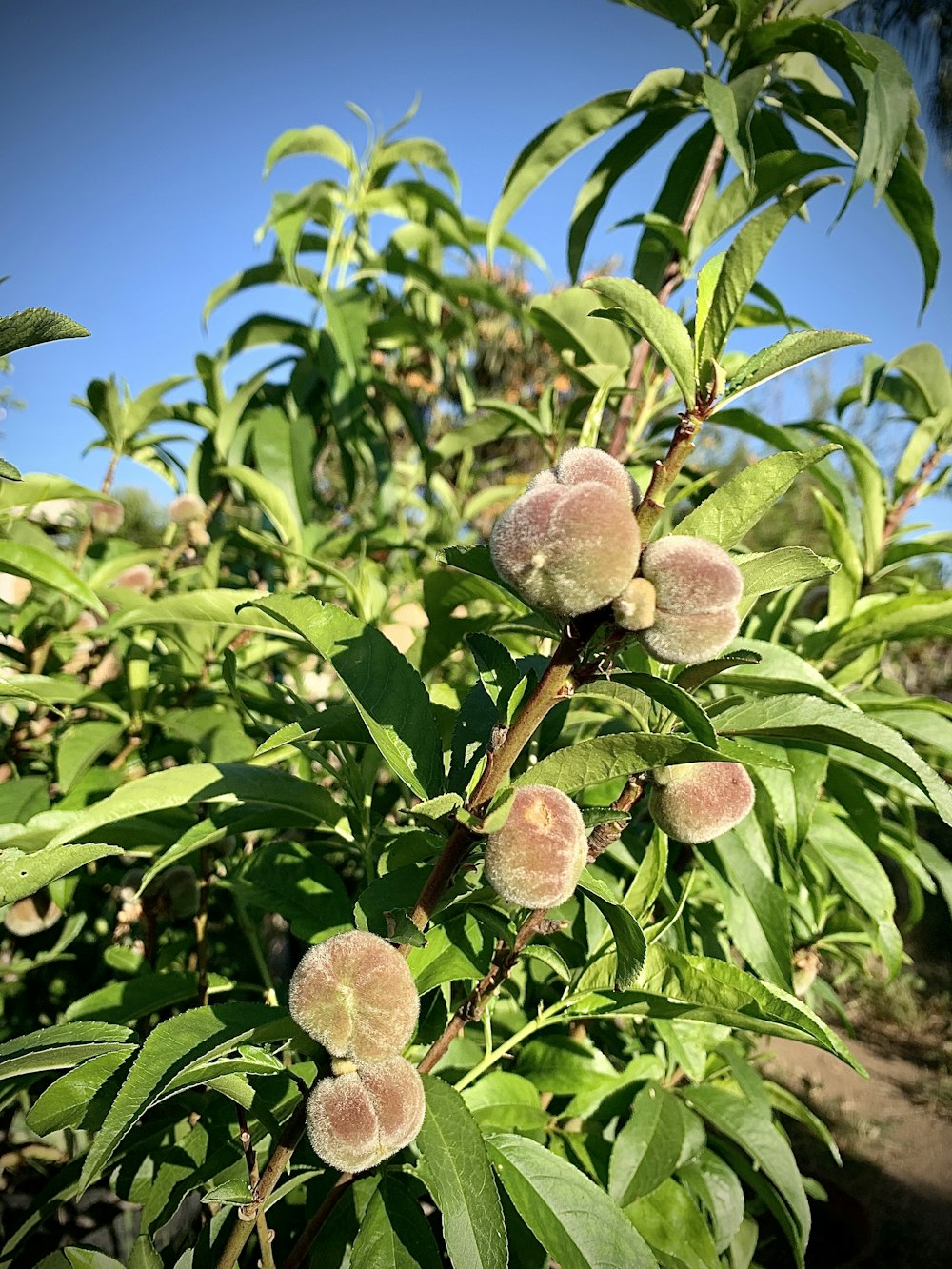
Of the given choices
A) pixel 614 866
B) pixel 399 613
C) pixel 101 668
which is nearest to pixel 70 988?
pixel 101 668

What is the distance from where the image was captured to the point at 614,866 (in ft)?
3.60

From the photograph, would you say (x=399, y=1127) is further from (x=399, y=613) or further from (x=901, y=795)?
(x=399, y=613)

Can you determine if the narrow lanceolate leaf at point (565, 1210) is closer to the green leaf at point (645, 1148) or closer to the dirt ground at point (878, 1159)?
the green leaf at point (645, 1148)

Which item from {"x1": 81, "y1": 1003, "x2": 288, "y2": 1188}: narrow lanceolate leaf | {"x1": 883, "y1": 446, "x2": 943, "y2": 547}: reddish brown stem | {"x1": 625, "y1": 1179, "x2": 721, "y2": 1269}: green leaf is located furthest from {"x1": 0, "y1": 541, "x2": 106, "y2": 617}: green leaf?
{"x1": 883, "y1": 446, "x2": 943, "y2": 547}: reddish brown stem

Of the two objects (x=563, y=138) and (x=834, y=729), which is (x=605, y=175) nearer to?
(x=563, y=138)

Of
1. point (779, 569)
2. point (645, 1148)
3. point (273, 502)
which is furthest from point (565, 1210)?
point (273, 502)

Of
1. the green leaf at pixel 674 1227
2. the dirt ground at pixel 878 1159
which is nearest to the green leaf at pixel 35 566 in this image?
the green leaf at pixel 674 1227

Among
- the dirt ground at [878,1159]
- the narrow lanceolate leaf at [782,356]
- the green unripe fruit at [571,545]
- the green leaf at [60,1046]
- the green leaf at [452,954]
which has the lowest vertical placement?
the dirt ground at [878,1159]

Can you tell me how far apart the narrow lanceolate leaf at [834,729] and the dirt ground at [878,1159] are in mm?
1996

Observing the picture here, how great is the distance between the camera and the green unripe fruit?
49 centimetres

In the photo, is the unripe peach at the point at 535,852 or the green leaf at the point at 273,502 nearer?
the unripe peach at the point at 535,852

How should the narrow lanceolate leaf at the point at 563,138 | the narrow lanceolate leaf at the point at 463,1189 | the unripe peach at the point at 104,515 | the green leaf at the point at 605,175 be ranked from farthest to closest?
1. the unripe peach at the point at 104,515
2. the green leaf at the point at 605,175
3. the narrow lanceolate leaf at the point at 563,138
4. the narrow lanceolate leaf at the point at 463,1189

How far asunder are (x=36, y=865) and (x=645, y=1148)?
772 mm

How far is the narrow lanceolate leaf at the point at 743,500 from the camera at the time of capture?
0.56m
